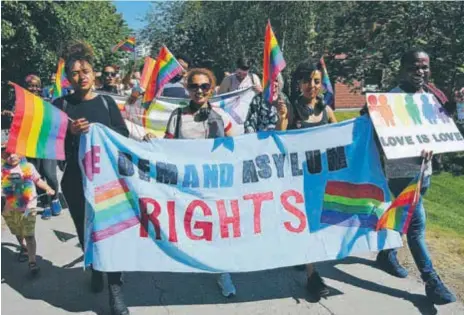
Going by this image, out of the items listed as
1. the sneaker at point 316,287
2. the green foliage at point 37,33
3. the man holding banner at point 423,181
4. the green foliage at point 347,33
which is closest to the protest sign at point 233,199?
the man holding banner at point 423,181

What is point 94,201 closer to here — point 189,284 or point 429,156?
point 189,284

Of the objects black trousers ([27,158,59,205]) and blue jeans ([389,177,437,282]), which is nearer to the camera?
blue jeans ([389,177,437,282])

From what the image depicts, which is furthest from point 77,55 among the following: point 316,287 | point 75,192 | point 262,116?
point 316,287

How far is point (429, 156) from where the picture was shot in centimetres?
402


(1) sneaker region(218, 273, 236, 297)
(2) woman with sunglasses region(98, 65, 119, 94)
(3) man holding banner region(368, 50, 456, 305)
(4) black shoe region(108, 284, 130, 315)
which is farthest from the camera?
(2) woman with sunglasses region(98, 65, 119, 94)

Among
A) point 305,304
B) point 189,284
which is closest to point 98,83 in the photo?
point 189,284

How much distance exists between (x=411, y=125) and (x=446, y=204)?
13.7 ft

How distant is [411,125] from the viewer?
13.7 ft

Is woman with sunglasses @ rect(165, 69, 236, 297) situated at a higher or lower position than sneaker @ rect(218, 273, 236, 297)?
higher

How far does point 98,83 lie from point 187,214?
634 cm

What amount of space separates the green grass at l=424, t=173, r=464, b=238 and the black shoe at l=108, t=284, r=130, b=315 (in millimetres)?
3869

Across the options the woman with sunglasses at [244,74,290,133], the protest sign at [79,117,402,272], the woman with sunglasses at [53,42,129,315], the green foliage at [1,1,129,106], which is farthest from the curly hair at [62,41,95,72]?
the green foliage at [1,1,129,106]

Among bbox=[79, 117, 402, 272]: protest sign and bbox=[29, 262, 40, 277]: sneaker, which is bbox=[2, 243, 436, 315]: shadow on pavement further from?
bbox=[79, 117, 402, 272]: protest sign

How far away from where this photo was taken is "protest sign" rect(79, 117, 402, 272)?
392cm
